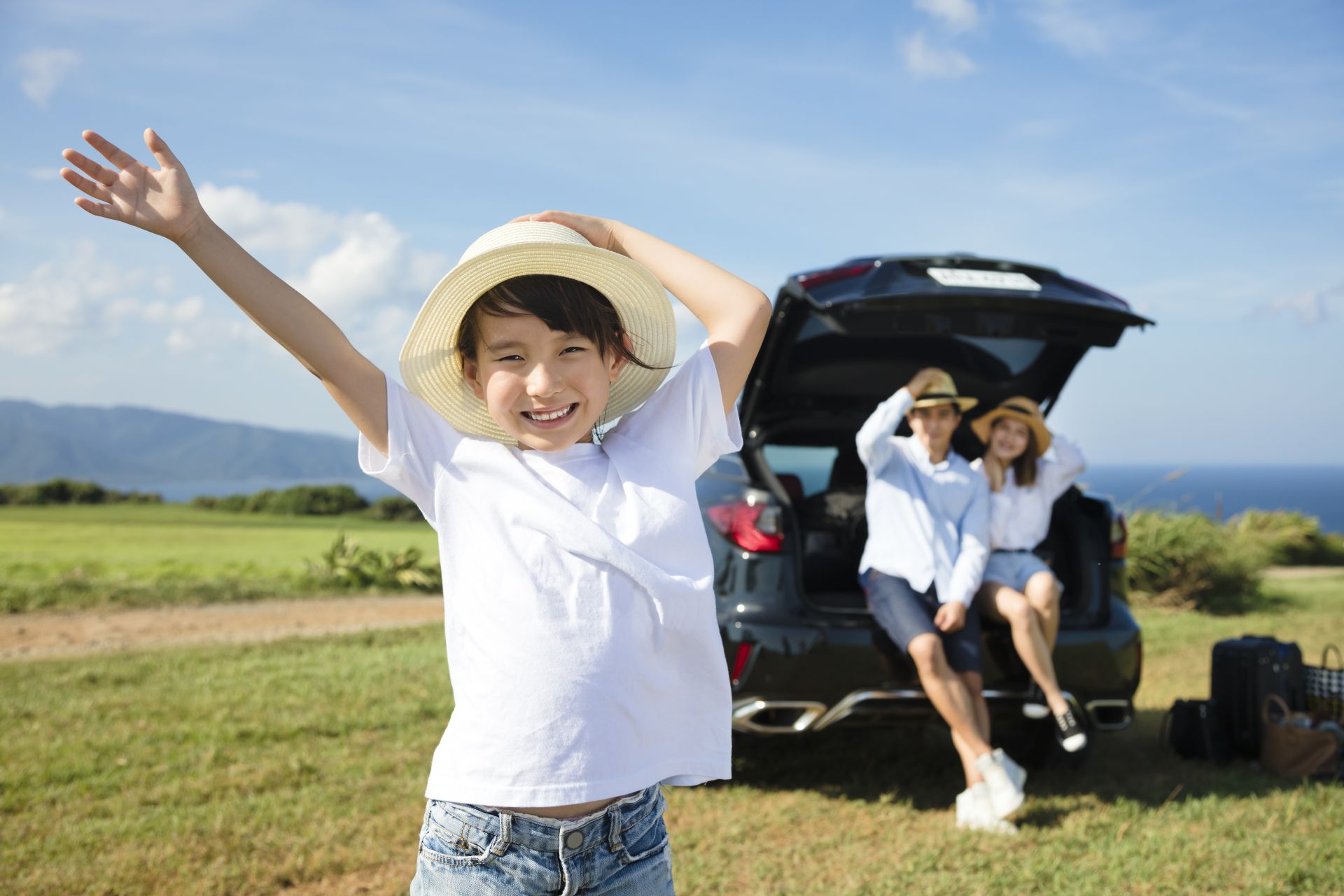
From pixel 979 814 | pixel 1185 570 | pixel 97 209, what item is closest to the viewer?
pixel 97 209

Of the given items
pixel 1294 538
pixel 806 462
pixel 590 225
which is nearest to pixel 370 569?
pixel 806 462

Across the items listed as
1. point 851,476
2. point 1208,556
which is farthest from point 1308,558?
point 851,476

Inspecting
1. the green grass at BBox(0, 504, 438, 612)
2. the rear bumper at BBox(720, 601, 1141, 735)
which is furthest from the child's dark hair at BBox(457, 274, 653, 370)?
the green grass at BBox(0, 504, 438, 612)

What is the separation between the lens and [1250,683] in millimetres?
4762

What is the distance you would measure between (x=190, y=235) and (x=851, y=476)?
13.2ft

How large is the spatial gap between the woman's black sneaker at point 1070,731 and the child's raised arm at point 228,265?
3246 mm

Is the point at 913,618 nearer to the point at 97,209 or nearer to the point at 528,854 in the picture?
the point at 528,854

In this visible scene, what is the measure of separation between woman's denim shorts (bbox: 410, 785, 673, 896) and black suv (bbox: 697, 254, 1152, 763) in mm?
2339

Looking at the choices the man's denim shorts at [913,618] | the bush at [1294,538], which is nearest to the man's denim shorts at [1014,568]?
the man's denim shorts at [913,618]

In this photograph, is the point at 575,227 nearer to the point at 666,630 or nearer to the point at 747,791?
the point at 666,630

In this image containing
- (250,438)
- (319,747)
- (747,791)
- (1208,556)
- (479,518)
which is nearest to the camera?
(479,518)

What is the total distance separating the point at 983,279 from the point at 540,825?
10.0 feet

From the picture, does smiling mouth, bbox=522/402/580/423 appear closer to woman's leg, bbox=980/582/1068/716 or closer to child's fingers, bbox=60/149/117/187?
child's fingers, bbox=60/149/117/187

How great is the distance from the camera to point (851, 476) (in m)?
5.16
